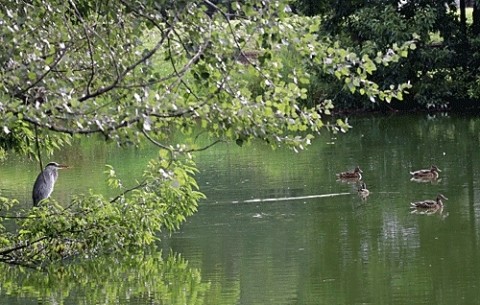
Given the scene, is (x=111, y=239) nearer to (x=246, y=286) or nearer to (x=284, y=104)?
(x=246, y=286)

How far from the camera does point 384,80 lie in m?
28.9

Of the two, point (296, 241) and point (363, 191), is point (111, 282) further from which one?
point (363, 191)

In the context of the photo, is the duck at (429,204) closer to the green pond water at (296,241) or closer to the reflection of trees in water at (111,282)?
the green pond water at (296,241)

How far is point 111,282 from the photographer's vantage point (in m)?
12.2

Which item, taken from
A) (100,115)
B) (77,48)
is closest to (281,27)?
(100,115)

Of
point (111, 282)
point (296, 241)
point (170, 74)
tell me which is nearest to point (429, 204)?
point (296, 241)

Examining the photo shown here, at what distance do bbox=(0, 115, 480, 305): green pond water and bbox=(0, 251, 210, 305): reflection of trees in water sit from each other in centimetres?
1

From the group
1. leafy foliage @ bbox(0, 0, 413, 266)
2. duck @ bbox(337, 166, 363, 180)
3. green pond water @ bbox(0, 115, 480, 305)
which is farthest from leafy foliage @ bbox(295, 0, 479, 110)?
leafy foliage @ bbox(0, 0, 413, 266)

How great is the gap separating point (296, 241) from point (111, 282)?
2600mm

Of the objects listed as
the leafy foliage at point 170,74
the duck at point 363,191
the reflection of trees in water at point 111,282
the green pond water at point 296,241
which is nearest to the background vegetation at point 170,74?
the leafy foliage at point 170,74

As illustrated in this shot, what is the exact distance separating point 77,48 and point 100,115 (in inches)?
80.8

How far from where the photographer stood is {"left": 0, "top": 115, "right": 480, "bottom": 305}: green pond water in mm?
11469

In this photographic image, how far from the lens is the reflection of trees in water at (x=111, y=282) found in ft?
37.7

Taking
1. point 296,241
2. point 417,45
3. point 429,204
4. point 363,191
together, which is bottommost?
point 296,241
